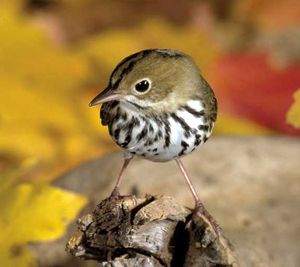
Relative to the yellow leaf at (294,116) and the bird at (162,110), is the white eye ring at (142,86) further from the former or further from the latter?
the yellow leaf at (294,116)

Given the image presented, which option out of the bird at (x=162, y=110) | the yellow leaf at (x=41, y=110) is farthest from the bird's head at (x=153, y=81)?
the yellow leaf at (x=41, y=110)

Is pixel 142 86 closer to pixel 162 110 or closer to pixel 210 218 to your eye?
pixel 162 110

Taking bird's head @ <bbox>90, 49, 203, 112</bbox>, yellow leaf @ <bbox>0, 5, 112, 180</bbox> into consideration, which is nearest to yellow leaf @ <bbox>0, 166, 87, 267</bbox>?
bird's head @ <bbox>90, 49, 203, 112</bbox>

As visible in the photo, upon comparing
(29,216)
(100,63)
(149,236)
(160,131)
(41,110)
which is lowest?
(149,236)

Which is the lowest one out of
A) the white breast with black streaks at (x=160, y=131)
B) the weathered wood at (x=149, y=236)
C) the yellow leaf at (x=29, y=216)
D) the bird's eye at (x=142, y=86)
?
the weathered wood at (x=149, y=236)

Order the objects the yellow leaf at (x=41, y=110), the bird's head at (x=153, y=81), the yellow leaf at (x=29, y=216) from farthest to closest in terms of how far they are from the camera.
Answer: the yellow leaf at (x=41, y=110), the yellow leaf at (x=29, y=216), the bird's head at (x=153, y=81)

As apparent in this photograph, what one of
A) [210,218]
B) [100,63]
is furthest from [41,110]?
[210,218]

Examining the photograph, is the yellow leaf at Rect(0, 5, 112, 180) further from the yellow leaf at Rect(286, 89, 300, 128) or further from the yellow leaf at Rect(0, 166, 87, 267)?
the yellow leaf at Rect(286, 89, 300, 128)
